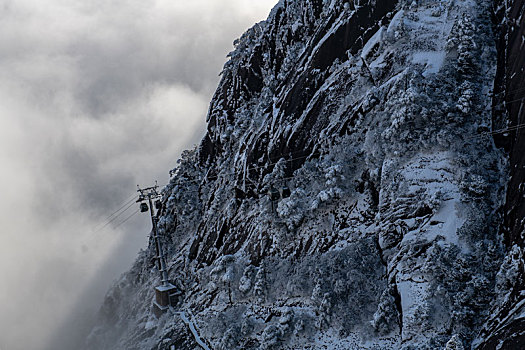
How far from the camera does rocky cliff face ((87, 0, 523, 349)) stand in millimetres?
23141

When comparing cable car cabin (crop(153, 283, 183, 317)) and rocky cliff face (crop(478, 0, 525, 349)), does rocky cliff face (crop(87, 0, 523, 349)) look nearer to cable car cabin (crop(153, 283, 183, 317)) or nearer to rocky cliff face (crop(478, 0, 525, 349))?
rocky cliff face (crop(478, 0, 525, 349))

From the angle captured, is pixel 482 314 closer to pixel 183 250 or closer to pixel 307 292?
pixel 307 292

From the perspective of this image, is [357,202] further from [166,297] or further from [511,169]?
[166,297]

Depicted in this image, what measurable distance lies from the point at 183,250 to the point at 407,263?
3142 centimetres

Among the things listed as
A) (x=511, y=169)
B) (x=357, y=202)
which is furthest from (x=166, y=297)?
(x=511, y=169)

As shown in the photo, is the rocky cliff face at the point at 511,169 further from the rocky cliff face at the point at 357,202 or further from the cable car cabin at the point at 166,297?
the cable car cabin at the point at 166,297

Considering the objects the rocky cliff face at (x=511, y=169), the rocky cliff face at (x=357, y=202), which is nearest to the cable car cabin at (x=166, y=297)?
the rocky cliff face at (x=357, y=202)

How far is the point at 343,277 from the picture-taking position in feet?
89.6

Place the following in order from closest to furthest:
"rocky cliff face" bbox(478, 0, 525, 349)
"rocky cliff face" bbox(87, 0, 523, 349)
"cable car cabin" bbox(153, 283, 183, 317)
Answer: "rocky cliff face" bbox(478, 0, 525, 349) < "rocky cliff face" bbox(87, 0, 523, 349) < "cable car cabin" bbox(153, 283, 183, 317)

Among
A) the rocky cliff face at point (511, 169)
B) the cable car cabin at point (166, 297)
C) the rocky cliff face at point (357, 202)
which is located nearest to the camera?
the rocky cliff face at point (511, 169)

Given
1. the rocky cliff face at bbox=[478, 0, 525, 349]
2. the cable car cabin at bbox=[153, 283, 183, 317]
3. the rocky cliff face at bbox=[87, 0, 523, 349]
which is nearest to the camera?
the rocky cliff face at bbox=[478, 0, 525, 349]

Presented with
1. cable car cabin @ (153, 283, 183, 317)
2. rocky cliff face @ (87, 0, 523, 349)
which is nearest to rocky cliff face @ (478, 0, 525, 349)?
rocky cliff face @ (87, 0, 523, 349)

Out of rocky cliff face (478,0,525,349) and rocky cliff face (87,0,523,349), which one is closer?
rocky cliff face (478,0,525,349)

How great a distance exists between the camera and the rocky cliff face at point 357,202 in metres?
23.1
